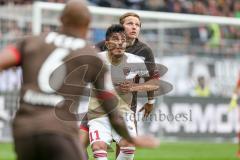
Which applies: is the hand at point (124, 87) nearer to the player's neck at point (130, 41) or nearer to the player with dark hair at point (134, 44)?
the player with dark hair at point (134, 44)

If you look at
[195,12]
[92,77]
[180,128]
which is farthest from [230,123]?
[92,77]

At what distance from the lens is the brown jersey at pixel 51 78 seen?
6629mm

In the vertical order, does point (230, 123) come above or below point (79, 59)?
below

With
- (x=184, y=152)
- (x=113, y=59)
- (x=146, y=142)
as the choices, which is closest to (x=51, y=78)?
(x=146, y=142)

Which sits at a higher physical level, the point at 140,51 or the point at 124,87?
the point at 140,51

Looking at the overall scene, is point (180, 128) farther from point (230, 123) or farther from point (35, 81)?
point (35, 81)

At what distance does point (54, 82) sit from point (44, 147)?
0.66 metres

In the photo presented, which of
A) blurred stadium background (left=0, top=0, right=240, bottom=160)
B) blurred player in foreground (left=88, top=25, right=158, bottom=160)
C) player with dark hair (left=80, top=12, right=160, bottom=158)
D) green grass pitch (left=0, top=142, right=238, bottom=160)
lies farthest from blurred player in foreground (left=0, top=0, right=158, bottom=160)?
blurred stadium background (left=0, top=0, right=240, bottom=160)

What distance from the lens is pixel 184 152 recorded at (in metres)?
21.1

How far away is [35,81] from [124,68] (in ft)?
17.0

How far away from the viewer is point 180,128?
25.0m

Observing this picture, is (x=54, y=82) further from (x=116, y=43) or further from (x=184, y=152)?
(x=184, y=152)

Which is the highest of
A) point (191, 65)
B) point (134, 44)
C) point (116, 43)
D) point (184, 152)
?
point (116, 43)

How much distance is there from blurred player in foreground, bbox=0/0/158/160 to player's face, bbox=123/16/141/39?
15.9ft
